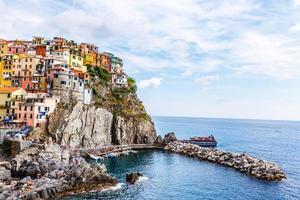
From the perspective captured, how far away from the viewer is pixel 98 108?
10988cm

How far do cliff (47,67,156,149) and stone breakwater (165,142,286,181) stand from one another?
1389 cm

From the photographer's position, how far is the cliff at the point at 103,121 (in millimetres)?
98125

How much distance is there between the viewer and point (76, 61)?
121062mm

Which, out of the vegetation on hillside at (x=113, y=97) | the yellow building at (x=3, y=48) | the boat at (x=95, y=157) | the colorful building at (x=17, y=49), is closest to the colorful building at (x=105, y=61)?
the vegetation on hillside at (x=113, y=97)

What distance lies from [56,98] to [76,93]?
782cm

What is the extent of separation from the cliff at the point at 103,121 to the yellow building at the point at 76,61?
653cm

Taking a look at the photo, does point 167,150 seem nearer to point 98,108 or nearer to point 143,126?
point 143,126

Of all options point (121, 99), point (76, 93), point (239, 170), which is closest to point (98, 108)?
point (76, 93)

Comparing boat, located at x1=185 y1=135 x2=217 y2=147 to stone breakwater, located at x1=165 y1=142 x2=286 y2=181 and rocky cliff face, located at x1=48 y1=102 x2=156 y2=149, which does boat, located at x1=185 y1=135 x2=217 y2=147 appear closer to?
stone breakwater, located at x1=165 y1=142 x2=286 y2=181

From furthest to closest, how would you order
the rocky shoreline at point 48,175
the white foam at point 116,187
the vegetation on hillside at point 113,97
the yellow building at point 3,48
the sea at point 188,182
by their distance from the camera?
1. the yellow building at point 3,48
2. the vegetation on hillside at point 113,97
3. the white foam at point 116,187
4. the sea at point 188,182
5. the rocky shoreline at point 48,175

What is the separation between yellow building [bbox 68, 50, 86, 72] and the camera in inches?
4680

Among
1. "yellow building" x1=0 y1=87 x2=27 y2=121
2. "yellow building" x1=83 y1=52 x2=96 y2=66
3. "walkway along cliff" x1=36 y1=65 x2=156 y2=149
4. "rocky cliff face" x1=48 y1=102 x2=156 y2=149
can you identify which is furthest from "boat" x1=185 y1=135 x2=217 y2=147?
"yellow building" x1=0 y1=87 x2=27 y2=121

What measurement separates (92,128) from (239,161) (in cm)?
4454

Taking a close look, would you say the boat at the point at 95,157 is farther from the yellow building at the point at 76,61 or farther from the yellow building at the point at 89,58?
the yellow building at the point at 89,58
